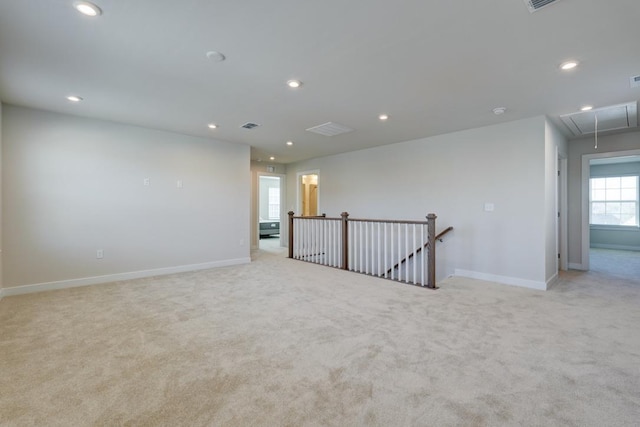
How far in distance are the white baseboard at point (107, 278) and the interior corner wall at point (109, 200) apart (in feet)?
0.08

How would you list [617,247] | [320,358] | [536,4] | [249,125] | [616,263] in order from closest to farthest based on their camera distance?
1. [536,4]
2. [320,358]
3. [249,125]
4. [616,263]
5. [617,247]

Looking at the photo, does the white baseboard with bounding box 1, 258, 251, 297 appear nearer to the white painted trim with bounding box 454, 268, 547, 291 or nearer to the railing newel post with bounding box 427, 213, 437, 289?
the railing newel post with bounding box 427, 213, 437, 289

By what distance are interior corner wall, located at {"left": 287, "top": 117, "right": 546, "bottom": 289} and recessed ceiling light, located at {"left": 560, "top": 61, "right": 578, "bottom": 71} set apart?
1583 mm

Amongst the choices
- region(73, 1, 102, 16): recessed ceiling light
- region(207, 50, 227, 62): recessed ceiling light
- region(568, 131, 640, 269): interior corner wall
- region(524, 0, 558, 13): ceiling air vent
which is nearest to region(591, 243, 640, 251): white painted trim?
region(568, 131, 640, 269): interior corner wall

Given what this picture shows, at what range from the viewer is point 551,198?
14.5 feet

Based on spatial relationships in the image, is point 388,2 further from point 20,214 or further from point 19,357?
point 20,214

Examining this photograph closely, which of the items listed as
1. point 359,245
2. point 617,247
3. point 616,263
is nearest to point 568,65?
point 359,245

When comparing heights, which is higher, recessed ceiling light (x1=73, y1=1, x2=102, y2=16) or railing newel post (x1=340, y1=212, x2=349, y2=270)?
recessed ceiling light (x1=73, y1=1, x2=102, y2=16)

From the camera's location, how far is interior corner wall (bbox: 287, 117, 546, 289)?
424 centimetres

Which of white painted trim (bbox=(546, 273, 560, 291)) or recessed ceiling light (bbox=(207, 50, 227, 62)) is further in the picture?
white painted trim (bbox=(546, 273, 560, 291))

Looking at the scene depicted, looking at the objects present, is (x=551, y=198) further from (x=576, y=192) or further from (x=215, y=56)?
(x=215, y=56)

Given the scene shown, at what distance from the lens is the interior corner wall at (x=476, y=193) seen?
4.24 m

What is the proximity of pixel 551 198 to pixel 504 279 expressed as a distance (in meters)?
1.42

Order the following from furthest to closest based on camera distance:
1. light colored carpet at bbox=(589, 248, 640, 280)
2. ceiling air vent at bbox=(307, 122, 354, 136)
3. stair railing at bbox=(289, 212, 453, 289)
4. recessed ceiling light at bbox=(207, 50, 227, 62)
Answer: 1. light colored carpet at bbox=(589, 248, 640, 280)
2. stair railing at bbox=(289, 212, 453, 289)
3. ceiling air vent at bbox=(307, 122, 354, 136)
4. recessed ceiling light at bbox=(207, 50, 227, 62)
